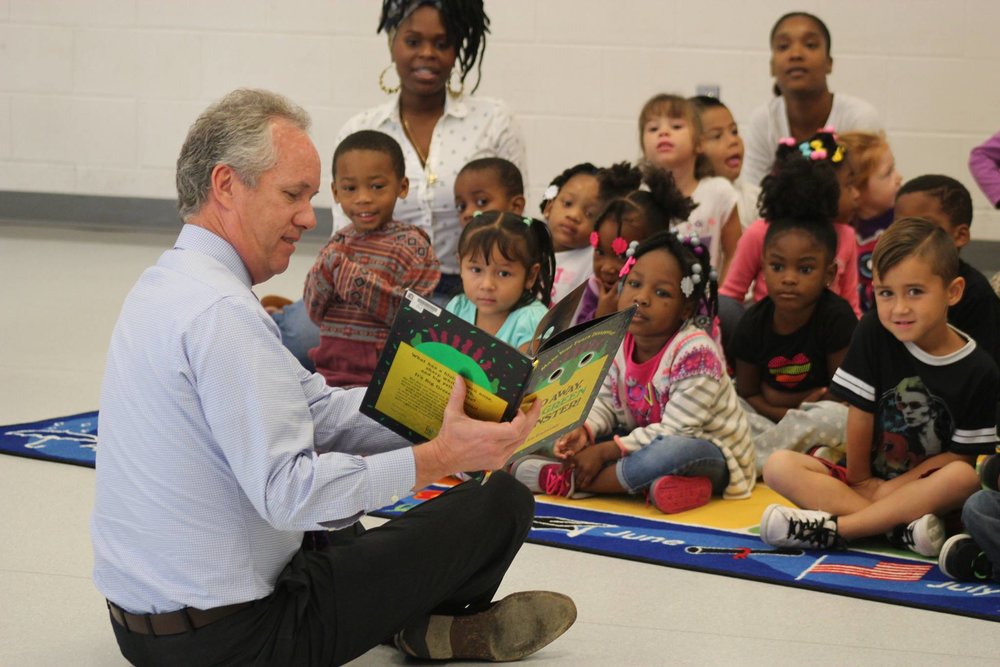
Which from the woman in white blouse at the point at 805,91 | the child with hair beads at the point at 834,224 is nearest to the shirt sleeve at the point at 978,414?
the child with hair beads at the point at 834,224

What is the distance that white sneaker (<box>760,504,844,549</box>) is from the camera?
289 centimetres

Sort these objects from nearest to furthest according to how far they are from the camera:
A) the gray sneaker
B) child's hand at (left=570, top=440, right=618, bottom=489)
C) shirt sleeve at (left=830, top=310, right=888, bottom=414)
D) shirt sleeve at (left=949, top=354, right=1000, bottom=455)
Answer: the gray sneaker < shirt sleeve at (left=949, top=354, right=1000, bottom=455) < shirt sleeve at (left=830, top=310, right=888, bottom=414) < child's hand at (left=570, top=440, right=618, bottom=489)

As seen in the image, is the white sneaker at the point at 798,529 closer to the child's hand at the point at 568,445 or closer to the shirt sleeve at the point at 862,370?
the shirt sleeve at the point at 862,370

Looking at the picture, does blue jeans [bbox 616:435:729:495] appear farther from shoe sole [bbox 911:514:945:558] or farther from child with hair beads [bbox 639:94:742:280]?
child with hair beads [bbox 639:94:742:280]

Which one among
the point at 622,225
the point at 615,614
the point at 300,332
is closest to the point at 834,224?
the point at 622,225

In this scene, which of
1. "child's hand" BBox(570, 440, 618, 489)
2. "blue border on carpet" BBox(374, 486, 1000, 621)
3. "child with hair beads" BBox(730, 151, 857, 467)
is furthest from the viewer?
"child with hair beads" BBox(730, 151, 857, 467)

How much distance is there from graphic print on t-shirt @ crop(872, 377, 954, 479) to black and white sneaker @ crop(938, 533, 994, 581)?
277mm

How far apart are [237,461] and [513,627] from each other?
698 mm

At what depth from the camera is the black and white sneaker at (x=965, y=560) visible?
271cm

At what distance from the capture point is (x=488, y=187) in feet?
13.3

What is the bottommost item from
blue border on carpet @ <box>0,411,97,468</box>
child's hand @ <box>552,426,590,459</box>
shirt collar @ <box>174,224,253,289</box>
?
blue border on carpet @ <box>0,411,97,468</box>

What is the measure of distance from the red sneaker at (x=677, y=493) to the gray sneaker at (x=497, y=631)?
3.23 ft

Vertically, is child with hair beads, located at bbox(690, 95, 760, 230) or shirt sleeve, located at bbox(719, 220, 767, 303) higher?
child with hair beads, located at bbox(690, 95, 760, 230)

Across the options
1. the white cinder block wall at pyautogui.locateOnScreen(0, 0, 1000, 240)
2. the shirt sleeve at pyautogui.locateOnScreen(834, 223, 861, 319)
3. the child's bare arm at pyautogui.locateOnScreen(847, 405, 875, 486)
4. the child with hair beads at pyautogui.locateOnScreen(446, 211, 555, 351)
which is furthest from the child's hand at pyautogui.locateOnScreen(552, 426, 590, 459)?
the white cinder block wall at pyautogui.locateOnScreen(0, 0, 1000, 240)
